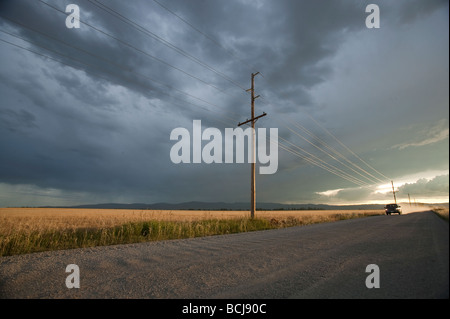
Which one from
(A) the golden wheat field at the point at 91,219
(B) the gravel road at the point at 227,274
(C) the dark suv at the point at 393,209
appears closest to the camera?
(B) the gravel road at the point at 227,274

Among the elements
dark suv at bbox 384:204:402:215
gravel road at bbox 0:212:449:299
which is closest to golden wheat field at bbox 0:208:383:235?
gravel road at bbox 0:212:449:299

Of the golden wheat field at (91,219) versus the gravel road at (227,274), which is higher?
the gravel road at (227,274)

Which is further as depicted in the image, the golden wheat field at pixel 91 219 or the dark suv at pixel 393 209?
the dark suv at pixel 393 209

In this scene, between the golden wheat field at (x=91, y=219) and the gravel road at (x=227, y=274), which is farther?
the golden wheat field at (x=91, y=219)

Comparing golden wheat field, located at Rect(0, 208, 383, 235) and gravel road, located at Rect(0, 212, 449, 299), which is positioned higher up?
gravel road, located at Rect(0, 212, 449, 299)

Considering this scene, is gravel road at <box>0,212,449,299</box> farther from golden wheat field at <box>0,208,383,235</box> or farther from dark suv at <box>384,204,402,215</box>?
dark suv at <box>384,204,402,215</box>

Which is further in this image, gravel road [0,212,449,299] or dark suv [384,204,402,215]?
dark suv [384,204,402,215]

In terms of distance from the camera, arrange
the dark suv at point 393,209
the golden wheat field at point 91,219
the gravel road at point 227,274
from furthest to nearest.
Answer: the dark suv at point 393,209 < the golden wheat field at point 91,219 < the gravel road at point 227,274

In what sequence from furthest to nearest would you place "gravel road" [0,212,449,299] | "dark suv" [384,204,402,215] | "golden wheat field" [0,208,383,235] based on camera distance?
"dark suv" [384,204,402,215], "golden wheat field" [0,208,383,235], "gravel road" [0,212,449,299]

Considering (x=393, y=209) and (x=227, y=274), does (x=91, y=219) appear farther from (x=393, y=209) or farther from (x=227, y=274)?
(x=393, y=209)

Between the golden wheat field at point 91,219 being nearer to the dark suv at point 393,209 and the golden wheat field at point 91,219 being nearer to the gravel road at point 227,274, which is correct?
the gravel road at point 227,274

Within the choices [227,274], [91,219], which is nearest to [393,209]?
[227,274]

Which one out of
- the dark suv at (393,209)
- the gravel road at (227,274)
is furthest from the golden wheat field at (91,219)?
the dark suv at (393,209)
